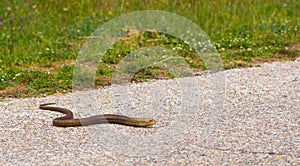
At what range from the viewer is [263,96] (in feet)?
24.5

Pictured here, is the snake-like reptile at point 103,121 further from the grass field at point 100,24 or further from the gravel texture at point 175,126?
the grass field at point 100,24

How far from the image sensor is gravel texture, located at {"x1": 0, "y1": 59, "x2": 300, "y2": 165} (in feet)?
17.6

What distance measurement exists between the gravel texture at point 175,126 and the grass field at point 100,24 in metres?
0.75

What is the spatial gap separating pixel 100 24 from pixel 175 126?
15.4 feet

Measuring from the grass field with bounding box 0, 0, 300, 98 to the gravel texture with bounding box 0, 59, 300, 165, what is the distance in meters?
0.75

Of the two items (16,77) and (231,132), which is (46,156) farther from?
(16,77)

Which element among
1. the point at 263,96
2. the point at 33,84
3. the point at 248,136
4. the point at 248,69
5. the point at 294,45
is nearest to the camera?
the point at 248,136

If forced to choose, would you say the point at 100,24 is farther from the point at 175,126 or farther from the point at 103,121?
the point at 175,126

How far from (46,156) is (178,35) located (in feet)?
17.3

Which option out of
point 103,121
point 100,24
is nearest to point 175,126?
point 103,121

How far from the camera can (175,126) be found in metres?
6.36

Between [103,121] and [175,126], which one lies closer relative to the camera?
[175,126]

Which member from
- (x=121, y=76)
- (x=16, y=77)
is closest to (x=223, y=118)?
(x=121, y=76)

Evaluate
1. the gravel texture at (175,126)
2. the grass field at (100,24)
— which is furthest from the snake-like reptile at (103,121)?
the grass field at (100,24)
